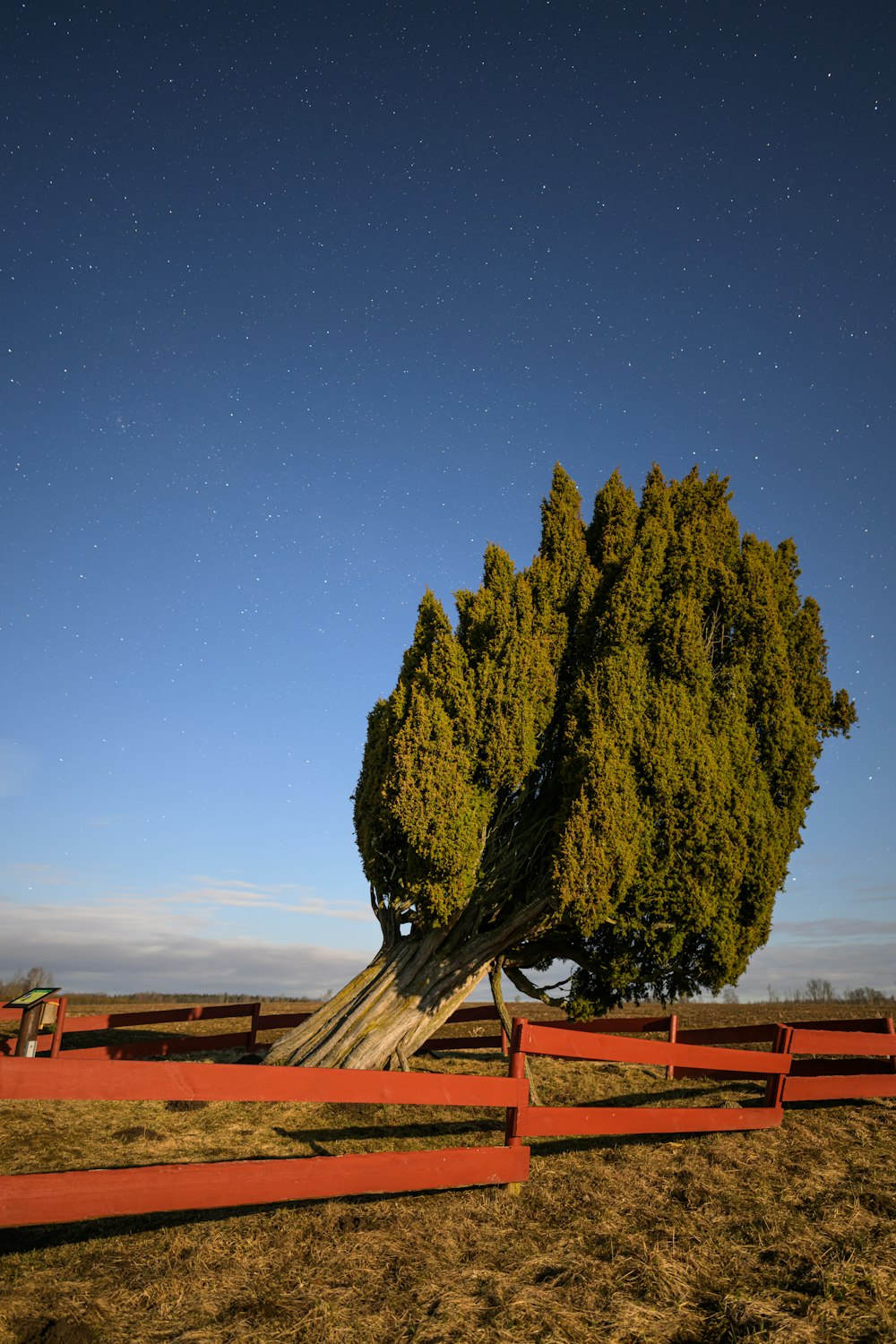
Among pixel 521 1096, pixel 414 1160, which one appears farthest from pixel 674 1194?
pixel 414 1160

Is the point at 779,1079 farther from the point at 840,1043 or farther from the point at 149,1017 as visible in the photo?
the point at 149,1017

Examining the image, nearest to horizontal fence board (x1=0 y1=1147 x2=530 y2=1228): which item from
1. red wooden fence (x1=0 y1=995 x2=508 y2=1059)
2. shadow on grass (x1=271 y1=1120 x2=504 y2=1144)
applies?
shadow on grass (x1=271 y1=1120 x2=504 y2=1144)

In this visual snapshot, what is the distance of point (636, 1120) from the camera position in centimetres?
745

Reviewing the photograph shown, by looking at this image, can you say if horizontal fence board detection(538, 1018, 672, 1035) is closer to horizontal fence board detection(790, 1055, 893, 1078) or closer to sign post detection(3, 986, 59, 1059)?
horizontal fence board detection(790, 1055, 893, 1078)

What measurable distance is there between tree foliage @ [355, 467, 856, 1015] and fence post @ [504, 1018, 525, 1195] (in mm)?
3890

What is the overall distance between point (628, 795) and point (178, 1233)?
732 cm

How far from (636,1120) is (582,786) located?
170 inches

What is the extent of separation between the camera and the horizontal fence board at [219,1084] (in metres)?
4.45

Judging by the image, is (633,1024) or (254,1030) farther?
(254,1030)

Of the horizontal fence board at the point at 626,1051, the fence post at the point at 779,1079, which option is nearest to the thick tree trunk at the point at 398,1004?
the fence post at the point at 779,1079

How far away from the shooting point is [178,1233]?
18.0 feet

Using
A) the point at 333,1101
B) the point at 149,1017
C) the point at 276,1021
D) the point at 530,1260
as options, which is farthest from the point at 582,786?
the point at 149,1017

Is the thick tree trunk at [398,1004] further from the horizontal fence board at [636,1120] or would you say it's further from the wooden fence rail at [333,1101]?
the wooden fence rail at [333,1101]

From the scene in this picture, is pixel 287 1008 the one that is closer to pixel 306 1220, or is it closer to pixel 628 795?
pixel 628 795
